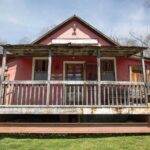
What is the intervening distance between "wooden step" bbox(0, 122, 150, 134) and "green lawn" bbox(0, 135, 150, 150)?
0.24 m

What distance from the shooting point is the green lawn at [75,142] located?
6.61 meters

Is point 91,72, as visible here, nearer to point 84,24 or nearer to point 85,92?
point 85,92

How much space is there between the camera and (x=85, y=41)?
12359 mm

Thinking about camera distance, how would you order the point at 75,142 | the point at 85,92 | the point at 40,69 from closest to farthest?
1. the point at 75,142
2. the point at 85,92
3. the point at 40,69

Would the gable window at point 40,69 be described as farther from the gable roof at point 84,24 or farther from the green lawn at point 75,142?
the green lawn at point 75,142

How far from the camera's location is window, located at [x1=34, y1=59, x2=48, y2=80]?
11.6 m

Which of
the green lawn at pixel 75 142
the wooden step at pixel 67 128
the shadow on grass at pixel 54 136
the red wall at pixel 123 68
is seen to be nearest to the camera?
the green lawn at pixel 75 142

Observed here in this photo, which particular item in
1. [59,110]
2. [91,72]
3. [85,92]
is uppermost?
[91,72]

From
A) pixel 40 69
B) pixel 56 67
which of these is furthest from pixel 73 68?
pixel 40 69

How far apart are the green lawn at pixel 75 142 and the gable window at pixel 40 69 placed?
3.95 meters

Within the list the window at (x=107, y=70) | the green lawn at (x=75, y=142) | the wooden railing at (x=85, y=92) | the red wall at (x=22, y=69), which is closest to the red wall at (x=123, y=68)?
the window at (x=107, y=70)

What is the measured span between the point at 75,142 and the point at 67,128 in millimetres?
902

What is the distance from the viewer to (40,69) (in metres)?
11.7

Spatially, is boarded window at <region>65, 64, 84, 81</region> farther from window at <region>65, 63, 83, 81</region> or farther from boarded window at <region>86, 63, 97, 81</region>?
boarded window at <region>86, 63, 97, 81</region>
